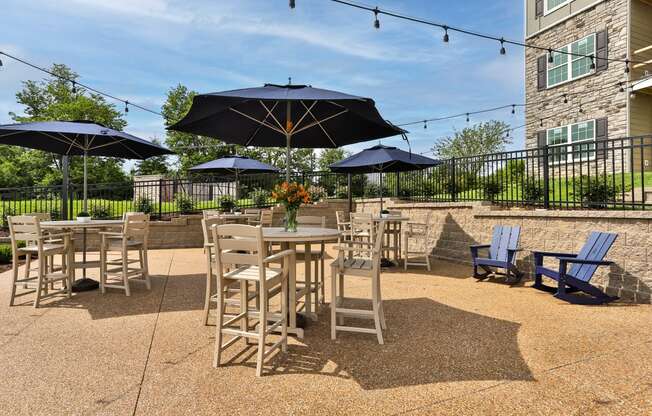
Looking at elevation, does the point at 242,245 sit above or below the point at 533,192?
below

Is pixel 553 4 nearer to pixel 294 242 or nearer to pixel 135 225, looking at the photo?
pixel 294 242

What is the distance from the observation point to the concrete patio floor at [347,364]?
2207mm

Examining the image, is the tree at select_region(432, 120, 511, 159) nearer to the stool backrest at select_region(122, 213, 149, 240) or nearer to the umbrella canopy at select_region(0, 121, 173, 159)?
the umbrella canopy at select_region(0, 121, 173, 159)

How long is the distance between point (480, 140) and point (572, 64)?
14435mm

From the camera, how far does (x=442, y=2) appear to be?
838 cm

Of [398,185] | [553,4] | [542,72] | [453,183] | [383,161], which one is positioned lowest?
[453,183]

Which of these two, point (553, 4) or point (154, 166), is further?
point (154, 166)

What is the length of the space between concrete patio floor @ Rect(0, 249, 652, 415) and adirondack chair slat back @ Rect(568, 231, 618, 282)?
479mm

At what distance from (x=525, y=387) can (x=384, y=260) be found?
5.10 metres

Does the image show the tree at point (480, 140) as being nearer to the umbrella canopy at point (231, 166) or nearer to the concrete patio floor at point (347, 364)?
the umbrella canopy at point (231, 166)

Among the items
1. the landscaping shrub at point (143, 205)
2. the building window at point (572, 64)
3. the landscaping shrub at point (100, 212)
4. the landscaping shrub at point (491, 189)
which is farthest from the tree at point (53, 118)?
the building window at point (572, 64)

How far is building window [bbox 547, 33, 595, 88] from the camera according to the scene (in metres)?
12.3

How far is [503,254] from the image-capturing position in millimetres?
5992

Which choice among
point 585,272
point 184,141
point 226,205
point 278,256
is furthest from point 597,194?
point 184,141
